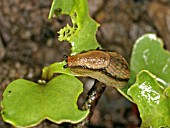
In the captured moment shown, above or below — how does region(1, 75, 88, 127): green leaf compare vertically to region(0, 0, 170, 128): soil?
above

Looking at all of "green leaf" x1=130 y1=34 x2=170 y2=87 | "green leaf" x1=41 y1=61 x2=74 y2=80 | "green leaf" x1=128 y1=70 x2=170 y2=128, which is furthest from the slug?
"green leaf" x1=130 y1=34 x2=170 y2=87

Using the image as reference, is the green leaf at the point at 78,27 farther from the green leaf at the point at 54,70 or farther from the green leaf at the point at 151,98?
the green leaf at the point at 151,98

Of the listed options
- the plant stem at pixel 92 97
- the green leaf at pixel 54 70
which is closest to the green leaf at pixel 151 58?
the plant stem at pixel 92 97

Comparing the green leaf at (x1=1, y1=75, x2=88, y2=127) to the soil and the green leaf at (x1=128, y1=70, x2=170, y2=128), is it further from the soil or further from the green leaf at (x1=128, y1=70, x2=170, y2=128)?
the soil

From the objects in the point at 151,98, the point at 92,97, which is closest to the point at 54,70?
the point at 92,97

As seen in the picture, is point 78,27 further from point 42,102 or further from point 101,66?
point 42,102

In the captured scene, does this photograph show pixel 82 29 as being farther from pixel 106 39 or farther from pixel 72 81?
pixel 106 39
